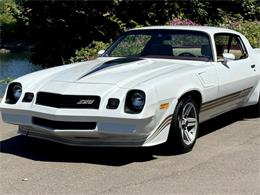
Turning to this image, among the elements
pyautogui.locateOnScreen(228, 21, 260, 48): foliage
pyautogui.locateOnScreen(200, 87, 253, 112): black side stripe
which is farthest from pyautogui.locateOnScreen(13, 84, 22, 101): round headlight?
pyautogui.locateOnScreen(228, 21, 260, 48): foliage

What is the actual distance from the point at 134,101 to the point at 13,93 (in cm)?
155

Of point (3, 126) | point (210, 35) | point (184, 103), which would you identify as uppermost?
point (210, 35)

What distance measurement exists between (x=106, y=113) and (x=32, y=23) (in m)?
11.5

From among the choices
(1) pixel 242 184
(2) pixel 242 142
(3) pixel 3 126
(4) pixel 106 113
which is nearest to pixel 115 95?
(4) pixel 106 113

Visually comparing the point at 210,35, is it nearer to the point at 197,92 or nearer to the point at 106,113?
the point at 197,92

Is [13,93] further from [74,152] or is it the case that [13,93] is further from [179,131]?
[179,131]

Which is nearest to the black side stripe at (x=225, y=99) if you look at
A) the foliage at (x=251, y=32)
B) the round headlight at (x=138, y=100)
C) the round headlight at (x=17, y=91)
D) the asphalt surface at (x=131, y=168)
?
the asphalt surface at (x=131, y=168)

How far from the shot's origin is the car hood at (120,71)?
565cm

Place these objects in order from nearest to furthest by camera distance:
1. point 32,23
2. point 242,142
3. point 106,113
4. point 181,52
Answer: point 106,113 → point 242,142 → point 181,52 → point 32,23

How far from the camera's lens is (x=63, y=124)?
5469mm

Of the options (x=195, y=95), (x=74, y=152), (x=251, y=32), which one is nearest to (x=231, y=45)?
(x=195, y=95)

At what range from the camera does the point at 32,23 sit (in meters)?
16.2

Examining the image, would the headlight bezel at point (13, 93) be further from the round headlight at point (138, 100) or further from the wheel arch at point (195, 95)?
the wheel arch at point (195, 95)

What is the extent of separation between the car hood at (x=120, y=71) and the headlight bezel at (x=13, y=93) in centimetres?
42
